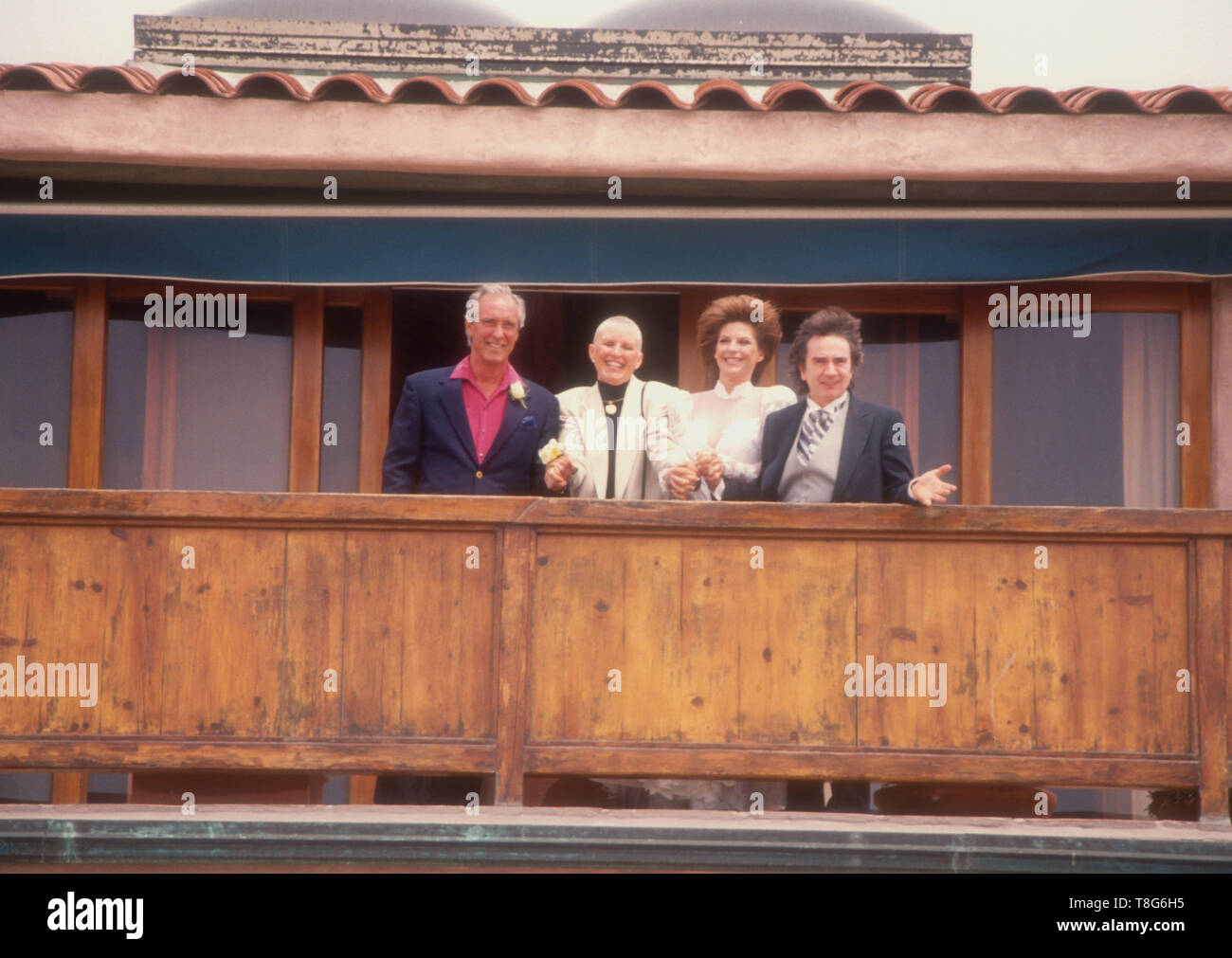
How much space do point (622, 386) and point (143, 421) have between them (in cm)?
274

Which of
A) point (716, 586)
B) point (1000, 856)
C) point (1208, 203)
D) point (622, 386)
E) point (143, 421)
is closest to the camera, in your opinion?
point (1000, 856)

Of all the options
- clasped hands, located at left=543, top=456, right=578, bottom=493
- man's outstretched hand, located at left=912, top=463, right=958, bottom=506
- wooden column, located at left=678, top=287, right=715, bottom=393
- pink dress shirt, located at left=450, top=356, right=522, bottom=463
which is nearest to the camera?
man's outstretched hand, located at left=912, top=463, right=958, bottom=506

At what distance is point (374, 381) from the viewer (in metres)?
6.89

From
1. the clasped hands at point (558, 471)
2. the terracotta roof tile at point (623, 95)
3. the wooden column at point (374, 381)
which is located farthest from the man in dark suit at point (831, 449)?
the wooden column at point (374, 381)

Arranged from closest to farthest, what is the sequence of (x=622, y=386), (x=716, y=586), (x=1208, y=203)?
(x=716, y=586) < (x=622, y=386) < (x=1208, y=203)

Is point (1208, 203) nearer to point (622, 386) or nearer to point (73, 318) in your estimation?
point (622, 386)

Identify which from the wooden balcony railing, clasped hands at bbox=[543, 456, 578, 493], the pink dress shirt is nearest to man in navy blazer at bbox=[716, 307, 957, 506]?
the wooden balcony railing

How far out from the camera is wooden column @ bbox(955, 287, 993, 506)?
6.77m

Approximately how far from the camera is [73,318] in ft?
22.3

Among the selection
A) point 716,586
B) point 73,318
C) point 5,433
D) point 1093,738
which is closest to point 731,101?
point 716,586

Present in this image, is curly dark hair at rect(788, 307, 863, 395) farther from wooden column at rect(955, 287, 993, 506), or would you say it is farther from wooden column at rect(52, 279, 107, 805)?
wooden column at rect(52, 279, 107, 805)

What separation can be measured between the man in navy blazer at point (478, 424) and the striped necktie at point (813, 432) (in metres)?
1.03

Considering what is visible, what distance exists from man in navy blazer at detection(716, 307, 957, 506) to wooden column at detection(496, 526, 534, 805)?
3.44 feet

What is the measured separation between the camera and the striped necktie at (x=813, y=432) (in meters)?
5.34
